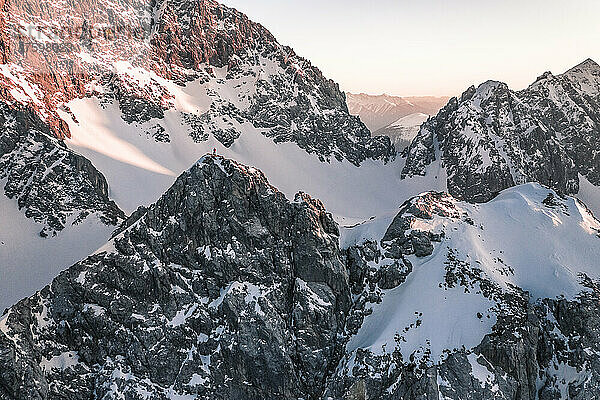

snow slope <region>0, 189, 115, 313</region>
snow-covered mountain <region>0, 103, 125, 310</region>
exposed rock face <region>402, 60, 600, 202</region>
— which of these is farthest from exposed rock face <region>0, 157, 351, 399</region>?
exposed rock face <region>402, 60, 600, 202</region>

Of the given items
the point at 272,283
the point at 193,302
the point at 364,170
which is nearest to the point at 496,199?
the point at 272,283

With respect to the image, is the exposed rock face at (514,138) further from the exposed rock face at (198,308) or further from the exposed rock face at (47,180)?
the exposed rock face at (47,180)

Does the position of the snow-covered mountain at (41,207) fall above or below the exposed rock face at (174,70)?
below

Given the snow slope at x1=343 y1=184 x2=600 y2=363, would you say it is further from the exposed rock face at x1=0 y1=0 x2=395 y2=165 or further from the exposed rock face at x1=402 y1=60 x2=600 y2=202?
the exposed rock face at x1=0 y1=0 x2=395 y2=165

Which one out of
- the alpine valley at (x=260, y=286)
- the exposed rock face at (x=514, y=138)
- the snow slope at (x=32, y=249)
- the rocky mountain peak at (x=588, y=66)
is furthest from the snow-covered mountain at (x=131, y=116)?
the rocky mountain peak at (x=588, y=66)

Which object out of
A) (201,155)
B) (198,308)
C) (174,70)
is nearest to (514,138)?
(201,155)

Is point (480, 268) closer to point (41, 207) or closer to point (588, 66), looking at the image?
point (41, 207)
